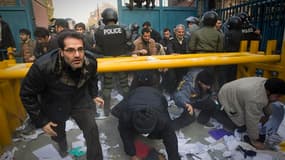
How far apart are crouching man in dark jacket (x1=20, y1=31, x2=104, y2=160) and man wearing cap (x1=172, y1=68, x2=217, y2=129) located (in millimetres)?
1164

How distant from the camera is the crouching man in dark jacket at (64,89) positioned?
5.49ft

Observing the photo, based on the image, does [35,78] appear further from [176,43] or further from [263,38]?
[263,38]

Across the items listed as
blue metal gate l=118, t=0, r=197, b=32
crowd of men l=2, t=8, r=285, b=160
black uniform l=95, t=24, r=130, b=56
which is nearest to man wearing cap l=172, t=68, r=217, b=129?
crowd of men l=2, t=8, r=285, b=160

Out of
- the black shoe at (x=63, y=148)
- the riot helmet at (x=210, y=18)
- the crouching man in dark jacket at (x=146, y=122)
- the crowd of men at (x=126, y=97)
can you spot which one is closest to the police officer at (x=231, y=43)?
the crowd of men at (x=126, y=97)

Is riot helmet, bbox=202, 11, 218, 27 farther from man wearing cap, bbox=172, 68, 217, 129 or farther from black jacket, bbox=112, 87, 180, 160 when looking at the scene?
black jacket, bbox=112, 87, 180, 160

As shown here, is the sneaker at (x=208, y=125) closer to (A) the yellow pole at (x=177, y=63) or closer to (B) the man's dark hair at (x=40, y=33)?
(A) the yellow pole at (x=177, y=63)

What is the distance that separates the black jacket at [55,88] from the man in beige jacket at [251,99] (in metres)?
1.65

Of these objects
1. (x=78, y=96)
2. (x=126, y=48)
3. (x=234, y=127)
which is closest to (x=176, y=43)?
(x=126, y=48)

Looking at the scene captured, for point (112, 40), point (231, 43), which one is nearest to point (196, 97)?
point (112, 40)

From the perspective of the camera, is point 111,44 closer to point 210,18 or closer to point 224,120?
point 210,18

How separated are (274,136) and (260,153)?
408 mm

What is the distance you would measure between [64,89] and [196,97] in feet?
5.97

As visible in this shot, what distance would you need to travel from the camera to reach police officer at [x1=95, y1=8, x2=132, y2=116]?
303 centimetres

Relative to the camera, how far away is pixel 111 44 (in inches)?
122
